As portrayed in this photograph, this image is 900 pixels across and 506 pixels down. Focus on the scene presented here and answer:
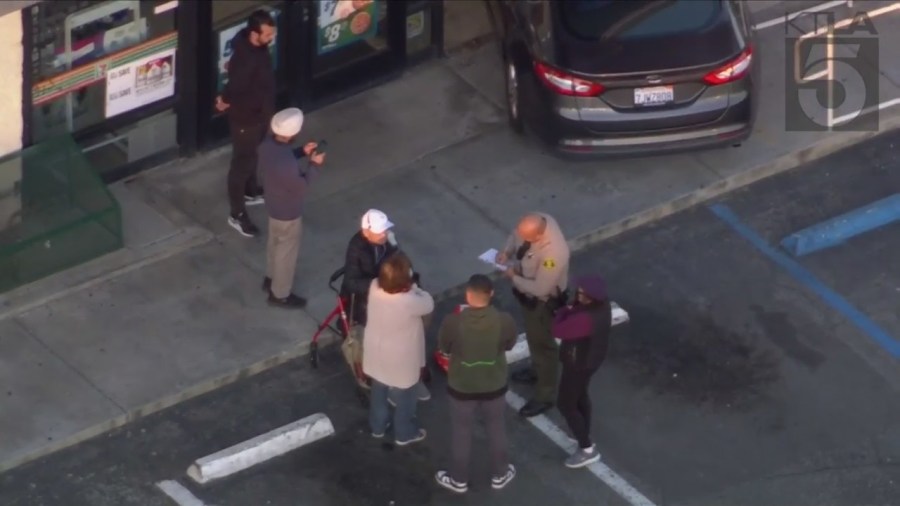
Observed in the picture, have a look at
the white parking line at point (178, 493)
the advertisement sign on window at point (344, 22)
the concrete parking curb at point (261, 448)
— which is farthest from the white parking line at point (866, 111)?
the white parking line at point (178, 493)

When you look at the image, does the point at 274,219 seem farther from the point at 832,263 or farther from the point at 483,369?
the point at 832,263

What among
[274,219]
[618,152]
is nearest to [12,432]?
[274,219]

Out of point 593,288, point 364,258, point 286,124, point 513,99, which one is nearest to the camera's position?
point 593,288

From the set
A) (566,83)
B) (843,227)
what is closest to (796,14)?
(843,227)

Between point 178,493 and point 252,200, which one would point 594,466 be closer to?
point 178,493

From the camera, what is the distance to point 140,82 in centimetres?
1536

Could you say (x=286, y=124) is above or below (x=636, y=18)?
above

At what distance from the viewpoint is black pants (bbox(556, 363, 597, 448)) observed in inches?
493

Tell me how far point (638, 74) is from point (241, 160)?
3.04 meters

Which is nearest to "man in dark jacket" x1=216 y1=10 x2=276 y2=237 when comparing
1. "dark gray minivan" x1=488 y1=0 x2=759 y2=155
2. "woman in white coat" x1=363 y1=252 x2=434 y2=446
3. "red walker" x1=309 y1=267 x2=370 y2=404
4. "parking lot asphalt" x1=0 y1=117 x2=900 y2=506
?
"red walker" x1=309 y1=267 x2=370 y2=404

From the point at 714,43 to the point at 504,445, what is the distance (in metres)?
4.45

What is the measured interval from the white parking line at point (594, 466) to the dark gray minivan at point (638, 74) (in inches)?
110
